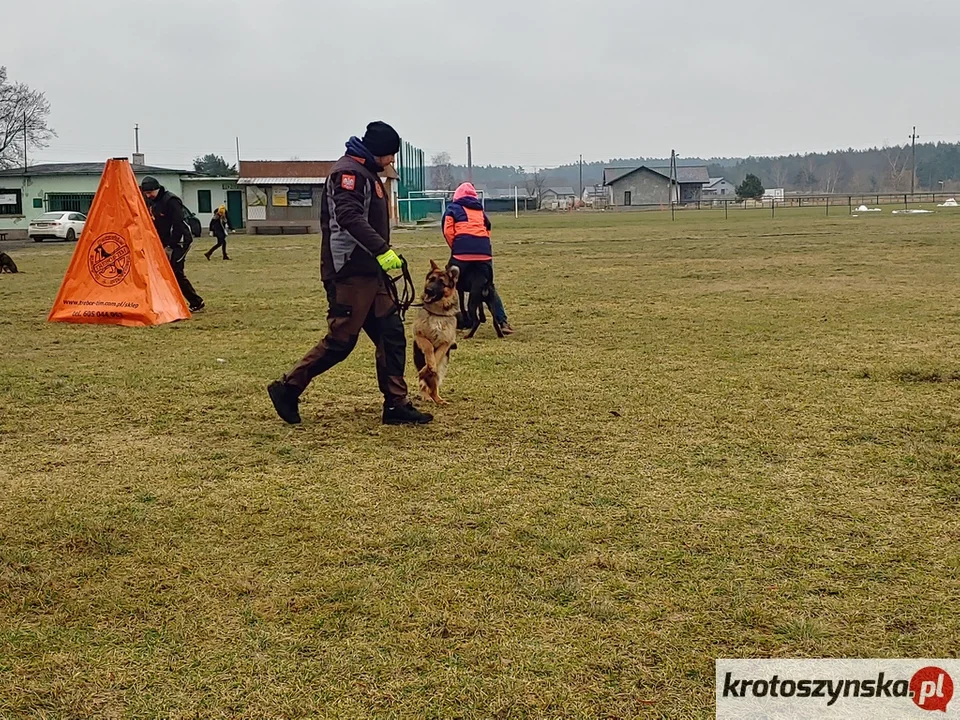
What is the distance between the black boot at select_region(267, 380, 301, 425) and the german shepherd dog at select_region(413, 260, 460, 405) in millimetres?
991

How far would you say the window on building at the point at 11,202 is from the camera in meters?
46.2

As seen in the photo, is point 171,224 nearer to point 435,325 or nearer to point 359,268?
point 435,325

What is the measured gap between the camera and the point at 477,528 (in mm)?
4582

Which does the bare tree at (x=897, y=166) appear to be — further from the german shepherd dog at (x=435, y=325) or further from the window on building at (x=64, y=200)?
the german shepherd dog at (x=435, y=325)

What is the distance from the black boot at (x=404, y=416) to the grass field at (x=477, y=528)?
0.31 feet

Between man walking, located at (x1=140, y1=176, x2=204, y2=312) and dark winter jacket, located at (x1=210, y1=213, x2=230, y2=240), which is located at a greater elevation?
dark winter jacket, located at (x1=210, y1=213, x2=230, y2=240)

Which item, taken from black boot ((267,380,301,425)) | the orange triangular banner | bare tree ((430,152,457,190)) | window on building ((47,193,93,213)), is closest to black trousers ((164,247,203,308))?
the orange triangular banner

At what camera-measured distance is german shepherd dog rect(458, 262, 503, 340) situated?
1043cm

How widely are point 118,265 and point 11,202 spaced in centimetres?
3855

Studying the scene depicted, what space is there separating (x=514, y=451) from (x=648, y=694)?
2902 millimetres

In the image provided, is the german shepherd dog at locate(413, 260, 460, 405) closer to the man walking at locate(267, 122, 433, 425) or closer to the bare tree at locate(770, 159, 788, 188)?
the man walking at locate(267, 122, 433, 425)

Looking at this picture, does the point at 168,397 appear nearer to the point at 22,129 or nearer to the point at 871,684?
the point at 871,684

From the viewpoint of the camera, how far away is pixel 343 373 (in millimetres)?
8641

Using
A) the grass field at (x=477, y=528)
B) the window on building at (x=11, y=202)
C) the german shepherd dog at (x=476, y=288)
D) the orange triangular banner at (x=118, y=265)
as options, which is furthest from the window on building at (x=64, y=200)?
the german shepherd dog at (x=476, y=288)
